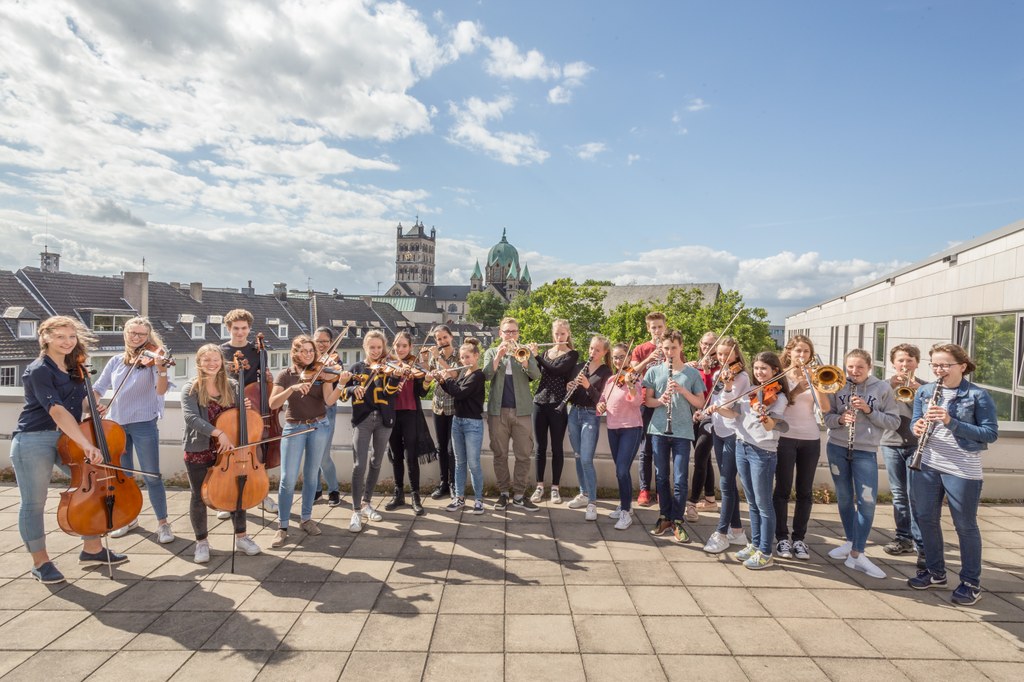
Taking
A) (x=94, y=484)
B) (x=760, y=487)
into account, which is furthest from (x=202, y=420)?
(x=760, y=487)

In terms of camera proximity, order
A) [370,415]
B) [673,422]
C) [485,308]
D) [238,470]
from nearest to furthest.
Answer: [238,470] → [673,422] → [370,415] → [485,308]

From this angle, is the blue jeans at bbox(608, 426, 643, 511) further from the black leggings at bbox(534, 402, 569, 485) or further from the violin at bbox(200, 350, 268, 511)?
the violin at bbox(200, 350, 268, 511)

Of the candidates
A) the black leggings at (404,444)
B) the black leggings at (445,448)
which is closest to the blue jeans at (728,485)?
the black leggings at (445,448)

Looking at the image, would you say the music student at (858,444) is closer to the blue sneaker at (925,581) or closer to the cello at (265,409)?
the blue sneaker at (925,581)

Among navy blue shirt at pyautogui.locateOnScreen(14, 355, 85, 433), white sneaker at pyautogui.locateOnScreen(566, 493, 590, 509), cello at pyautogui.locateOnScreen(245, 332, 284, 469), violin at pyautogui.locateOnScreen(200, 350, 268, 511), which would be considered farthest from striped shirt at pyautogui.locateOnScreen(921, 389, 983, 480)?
navy blue shirt at pyautogui.locateOnScreen(14, 355, 85, 433)

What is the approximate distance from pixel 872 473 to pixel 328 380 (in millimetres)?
4524

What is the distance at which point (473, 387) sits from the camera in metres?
5.42

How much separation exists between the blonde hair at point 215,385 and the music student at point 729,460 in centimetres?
394

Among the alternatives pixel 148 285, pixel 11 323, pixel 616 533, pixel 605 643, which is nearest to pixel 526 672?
pixel 605 643

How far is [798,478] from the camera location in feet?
15.0

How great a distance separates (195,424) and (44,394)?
36.8 inches

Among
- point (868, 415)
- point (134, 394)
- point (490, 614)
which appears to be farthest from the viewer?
point (134, 394)

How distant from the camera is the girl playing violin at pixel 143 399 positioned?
15.1 feet

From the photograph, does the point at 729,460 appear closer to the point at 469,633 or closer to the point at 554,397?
the point at 554,397
